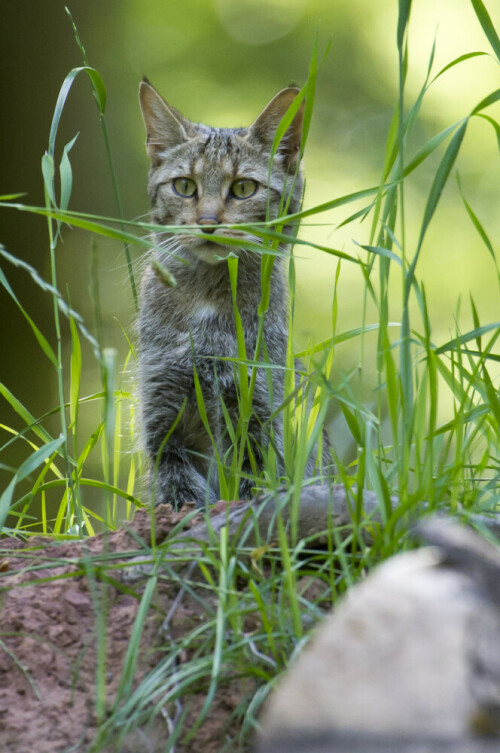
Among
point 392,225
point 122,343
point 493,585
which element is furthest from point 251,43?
point 493,585

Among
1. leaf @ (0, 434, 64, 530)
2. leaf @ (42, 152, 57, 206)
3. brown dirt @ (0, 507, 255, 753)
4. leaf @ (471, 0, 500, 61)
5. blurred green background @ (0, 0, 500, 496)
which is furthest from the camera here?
blurred green background @ (0, 0, 500, 496)

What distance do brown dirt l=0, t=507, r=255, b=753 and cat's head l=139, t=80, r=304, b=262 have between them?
1.33m

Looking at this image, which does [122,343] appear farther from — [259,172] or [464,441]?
[464,441]

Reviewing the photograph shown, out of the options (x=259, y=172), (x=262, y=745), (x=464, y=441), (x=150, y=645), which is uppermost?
(x=259, y=172)

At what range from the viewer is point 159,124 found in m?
2.62

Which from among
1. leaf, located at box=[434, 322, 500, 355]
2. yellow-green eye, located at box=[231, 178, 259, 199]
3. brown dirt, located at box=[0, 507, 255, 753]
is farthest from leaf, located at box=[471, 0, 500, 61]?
yellow-green eye, located at box=[231, 178, 259, 199]

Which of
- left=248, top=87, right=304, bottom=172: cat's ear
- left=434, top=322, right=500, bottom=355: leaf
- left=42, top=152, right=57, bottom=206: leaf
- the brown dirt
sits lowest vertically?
the brown dirt

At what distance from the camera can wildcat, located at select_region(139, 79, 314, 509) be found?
7.65 ft

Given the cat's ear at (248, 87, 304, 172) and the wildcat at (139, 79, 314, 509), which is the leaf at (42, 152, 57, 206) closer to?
the wildcat at (139, 79, 314, 509)

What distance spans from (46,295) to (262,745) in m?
3.50

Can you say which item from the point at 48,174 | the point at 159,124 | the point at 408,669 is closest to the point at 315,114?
the point at 159,124

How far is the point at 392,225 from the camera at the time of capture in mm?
1352

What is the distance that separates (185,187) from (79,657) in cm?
182

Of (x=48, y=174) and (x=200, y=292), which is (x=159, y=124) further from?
(x=48, y=174)
